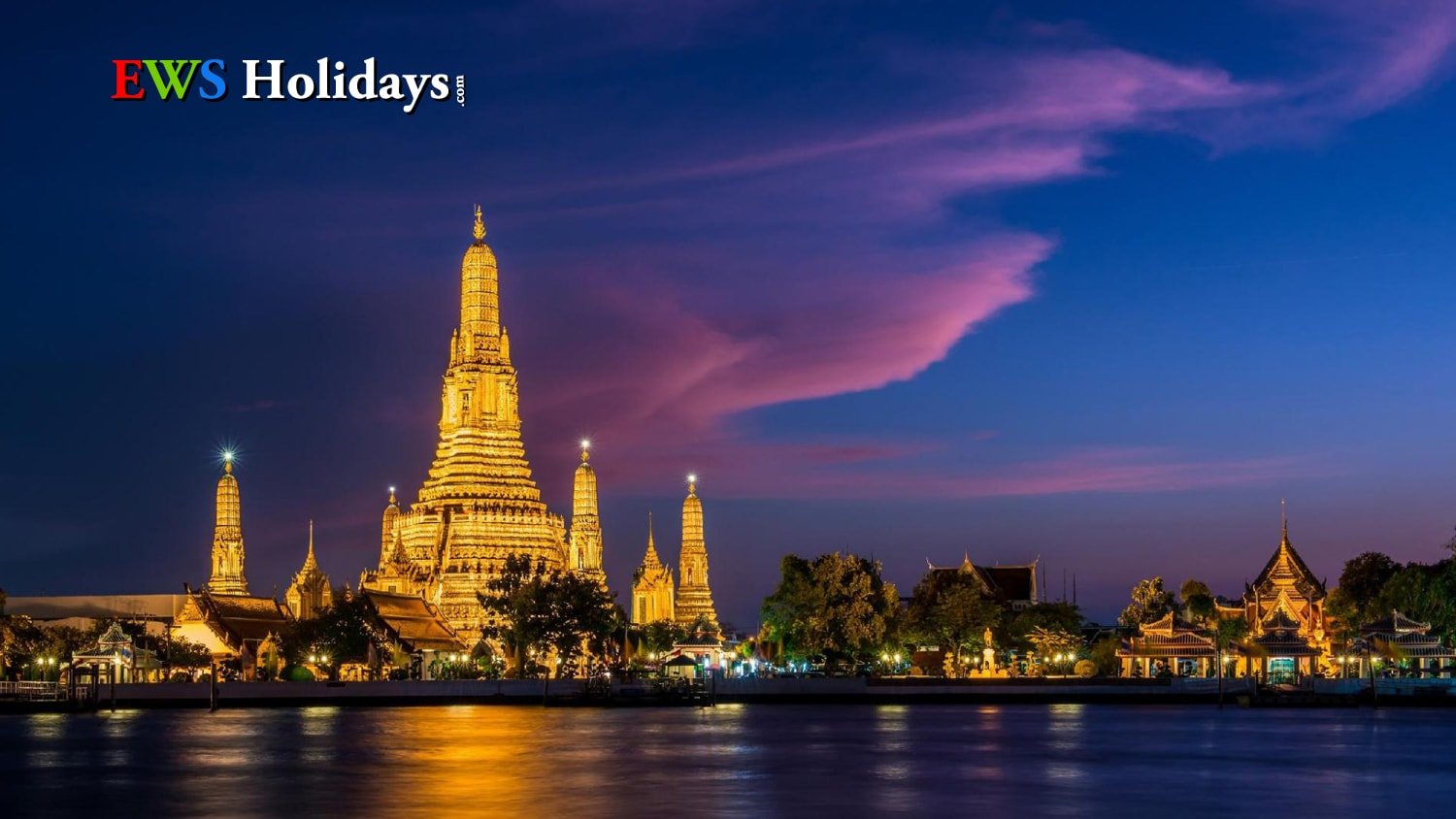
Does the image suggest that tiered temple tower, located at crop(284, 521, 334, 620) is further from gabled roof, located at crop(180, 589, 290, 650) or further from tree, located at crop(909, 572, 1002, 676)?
tree, located at crop(909, 572, 1002, 676)

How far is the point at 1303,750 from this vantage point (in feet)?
183

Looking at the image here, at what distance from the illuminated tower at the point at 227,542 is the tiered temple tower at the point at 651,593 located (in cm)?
3100

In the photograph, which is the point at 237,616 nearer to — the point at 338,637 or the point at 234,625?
the point at 234,625

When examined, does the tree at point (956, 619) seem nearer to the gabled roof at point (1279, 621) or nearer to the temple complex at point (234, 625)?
the gabled roof at point (1279, 621)

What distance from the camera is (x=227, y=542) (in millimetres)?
115500

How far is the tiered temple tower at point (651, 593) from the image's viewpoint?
455 feet

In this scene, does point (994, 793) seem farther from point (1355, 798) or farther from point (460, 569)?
point (460, 569)

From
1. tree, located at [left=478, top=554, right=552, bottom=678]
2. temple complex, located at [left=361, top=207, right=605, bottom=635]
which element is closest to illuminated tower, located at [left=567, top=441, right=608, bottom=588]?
temple complex, located at [left=361, top=207, right=605, bottom=635]

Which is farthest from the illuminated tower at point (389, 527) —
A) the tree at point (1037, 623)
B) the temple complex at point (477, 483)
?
the tree at point (1037, 623)

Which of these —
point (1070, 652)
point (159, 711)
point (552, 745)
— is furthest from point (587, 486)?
point (552, 745)

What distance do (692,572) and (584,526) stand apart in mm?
15539

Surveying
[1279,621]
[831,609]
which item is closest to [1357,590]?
[1279,621]

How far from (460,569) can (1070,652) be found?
32922 millimetres

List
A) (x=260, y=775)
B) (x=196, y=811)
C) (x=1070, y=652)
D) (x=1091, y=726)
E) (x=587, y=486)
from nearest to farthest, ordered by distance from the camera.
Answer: (x=196, y=811), (x=260, y=775), (x=1091, y=726), (x=1070, y=652), (x=587, y=486)
